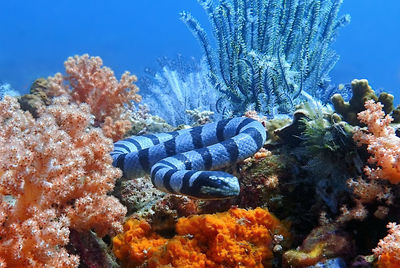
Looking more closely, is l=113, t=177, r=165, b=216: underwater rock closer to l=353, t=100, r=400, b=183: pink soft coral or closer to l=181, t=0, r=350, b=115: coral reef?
l=353, t=100, r=400, b=183: pink soft coral

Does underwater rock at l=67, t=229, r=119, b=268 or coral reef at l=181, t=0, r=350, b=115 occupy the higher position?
coral reef at l=181, t=0, r=350, b=115

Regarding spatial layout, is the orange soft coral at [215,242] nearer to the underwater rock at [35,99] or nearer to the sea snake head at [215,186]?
Answer: the sea snake head at [215,186]

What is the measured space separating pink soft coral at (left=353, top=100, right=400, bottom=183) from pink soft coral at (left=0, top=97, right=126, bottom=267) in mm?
1926

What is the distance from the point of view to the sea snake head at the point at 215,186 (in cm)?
267

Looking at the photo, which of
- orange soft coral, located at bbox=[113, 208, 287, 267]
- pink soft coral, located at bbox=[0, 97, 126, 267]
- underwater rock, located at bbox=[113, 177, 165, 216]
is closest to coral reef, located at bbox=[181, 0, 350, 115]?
underwater rock, located at bbox=[113, 177, 165, 216]

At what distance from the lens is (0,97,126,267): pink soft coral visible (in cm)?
183

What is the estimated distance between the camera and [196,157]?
3654mm

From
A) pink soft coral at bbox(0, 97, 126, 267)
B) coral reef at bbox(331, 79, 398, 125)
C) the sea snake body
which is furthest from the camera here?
coral reef at bbox(331, 79, 398, 125)

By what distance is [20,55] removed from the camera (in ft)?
190

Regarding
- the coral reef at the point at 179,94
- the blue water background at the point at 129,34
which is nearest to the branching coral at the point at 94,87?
the coral reef at the point at 179,94

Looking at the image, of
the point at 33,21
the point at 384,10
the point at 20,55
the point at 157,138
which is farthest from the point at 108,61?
the point at 384,10

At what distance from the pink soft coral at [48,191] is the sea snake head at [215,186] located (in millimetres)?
668

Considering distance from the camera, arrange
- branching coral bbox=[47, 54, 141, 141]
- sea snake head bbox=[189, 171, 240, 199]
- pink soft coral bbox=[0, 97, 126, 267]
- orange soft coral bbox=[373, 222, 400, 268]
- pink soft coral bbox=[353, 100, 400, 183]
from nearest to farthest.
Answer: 1. orange soft coral bbox=[373, 222, 400, 268]
2. pink soft coral bbox=[0, 97, 126, 267]
3. pink soft coral bbox=[353, 100, 400, 183]
4. sea snake head bbox=[189, 171, 240, 199]
5. branching coral bbox=[47, 54, 141, 141]

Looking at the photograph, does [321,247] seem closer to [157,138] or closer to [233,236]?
[233,236]
